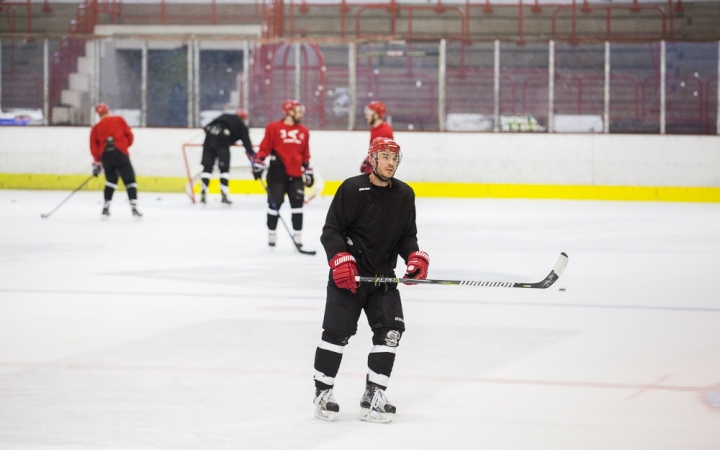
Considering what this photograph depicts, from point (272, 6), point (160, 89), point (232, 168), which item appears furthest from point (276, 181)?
point (272, 6)

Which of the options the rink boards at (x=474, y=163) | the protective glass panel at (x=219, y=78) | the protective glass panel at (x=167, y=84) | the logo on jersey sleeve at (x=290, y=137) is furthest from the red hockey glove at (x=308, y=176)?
the protective glass panel at (x=167, y=84)

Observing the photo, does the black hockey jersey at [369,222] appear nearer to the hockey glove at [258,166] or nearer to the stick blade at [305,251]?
the stick blade at [305,251]

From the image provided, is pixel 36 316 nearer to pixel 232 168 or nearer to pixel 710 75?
pixel 232 168

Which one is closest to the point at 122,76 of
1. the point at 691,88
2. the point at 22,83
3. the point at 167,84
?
the point at 167,84

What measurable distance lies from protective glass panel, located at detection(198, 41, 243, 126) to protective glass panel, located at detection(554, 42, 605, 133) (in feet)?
17.8

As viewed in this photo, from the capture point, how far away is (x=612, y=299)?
23.5 feet

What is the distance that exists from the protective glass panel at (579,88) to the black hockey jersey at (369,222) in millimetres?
14976

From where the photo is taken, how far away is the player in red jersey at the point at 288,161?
33.7 ft

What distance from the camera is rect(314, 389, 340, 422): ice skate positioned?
12.6 ft

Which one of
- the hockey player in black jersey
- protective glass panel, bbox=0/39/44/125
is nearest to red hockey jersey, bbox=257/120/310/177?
the hockey player in black jersey

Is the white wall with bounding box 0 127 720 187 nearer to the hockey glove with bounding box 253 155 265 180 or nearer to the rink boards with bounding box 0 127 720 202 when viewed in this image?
the rink boards with bounding box 0 127 720 202

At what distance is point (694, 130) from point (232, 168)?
7582mm

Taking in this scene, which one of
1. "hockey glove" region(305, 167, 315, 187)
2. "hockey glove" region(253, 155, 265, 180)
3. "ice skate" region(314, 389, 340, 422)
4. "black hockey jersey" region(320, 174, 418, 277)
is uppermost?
"hockey glove" region(253, 155, 265, 180)

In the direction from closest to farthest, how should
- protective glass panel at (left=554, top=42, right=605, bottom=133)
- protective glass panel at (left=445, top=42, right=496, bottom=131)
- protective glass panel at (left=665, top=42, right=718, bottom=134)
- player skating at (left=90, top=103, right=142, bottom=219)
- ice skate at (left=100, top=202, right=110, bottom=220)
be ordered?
1. player skating at (left=90, top=103, right=142, bottom=219)
2. ice skate at (left=100, top=202, right=110, bottom=220)
3. protective glass panel at (left=665, top=42, right=718, bottom=134)
4. protective glass panel at (left=554, top=42, right=605, bottom=133)
5. protective glass panel at (left=445, top=42, right=496, bottom=131)
